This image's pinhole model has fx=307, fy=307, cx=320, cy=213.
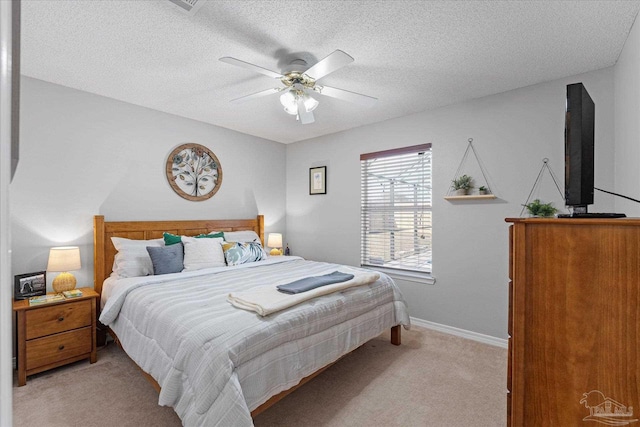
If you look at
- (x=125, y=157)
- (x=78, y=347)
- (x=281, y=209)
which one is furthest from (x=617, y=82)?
(x=78, y=347)

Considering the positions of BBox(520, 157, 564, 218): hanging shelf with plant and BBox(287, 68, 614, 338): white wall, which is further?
BBox(287, 68, 614, 338): white wall

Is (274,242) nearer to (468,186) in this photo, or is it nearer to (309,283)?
(309,283)

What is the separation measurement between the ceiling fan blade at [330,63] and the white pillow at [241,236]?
2.31 metres

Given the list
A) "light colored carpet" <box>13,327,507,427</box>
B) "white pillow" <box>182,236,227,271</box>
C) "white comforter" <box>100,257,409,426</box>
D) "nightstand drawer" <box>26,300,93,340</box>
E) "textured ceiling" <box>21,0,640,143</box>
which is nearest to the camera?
"white comforter" <box>100,257,409,426</box>

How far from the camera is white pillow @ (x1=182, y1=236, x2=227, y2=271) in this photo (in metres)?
3.10

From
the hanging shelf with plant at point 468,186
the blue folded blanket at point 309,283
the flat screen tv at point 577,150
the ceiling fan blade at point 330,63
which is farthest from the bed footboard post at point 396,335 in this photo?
the ceiling fan blade at point 330,63

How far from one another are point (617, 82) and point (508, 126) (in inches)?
30.4

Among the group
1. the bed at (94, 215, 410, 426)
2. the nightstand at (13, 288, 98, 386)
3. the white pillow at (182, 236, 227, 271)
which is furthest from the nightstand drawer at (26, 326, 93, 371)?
the white pillow at (182, 236, 227, 271)

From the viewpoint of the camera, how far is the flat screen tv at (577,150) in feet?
4.02

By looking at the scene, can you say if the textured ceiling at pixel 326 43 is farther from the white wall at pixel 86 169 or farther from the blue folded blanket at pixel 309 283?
the blue folded blanket at pixel 309 283

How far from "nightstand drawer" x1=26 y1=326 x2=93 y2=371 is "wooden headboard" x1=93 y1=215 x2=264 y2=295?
19.9 inches

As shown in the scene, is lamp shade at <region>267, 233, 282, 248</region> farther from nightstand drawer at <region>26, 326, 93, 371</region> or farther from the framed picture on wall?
nightstand drawer at <region>26, 326, 93, 371</region>

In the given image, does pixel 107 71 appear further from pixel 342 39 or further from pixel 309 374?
pixel 309 374

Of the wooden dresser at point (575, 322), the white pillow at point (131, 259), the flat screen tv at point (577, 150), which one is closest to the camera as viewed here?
the wooden dresser at point (575, 322)
